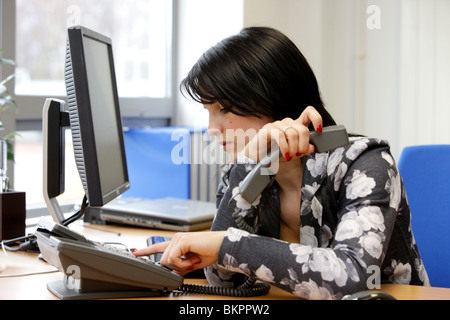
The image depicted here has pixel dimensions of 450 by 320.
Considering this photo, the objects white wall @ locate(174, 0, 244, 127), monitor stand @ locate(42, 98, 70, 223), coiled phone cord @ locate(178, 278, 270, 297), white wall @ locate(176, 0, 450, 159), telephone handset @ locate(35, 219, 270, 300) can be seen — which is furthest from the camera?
white wall @ locate(176, 0, 450, 159)

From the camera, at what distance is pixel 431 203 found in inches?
58.5

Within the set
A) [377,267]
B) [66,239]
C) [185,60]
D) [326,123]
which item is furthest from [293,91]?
[185,60]

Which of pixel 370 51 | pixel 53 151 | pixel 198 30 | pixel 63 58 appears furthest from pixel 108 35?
pixel 53 151

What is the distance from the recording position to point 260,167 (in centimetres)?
97

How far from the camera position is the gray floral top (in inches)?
35.9

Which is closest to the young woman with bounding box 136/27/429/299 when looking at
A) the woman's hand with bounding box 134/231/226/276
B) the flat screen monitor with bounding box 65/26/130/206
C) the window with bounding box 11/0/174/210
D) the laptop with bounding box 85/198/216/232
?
the woman's hand with bounding box 134/231/226/276

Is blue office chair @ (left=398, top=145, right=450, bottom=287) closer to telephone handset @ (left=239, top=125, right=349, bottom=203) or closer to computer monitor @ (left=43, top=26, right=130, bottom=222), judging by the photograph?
telephone handset @ (left=239, top=125, right=349, bottom=203)

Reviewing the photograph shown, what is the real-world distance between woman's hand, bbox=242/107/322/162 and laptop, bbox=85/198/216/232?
0.68 metres

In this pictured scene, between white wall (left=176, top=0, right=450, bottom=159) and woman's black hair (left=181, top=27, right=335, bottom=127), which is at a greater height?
white wall (left=176, top=0, right=450, bottom=159)

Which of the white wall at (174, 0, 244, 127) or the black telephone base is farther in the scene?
the white wall at (174, 0, 244, 127)

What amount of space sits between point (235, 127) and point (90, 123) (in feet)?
1.03
